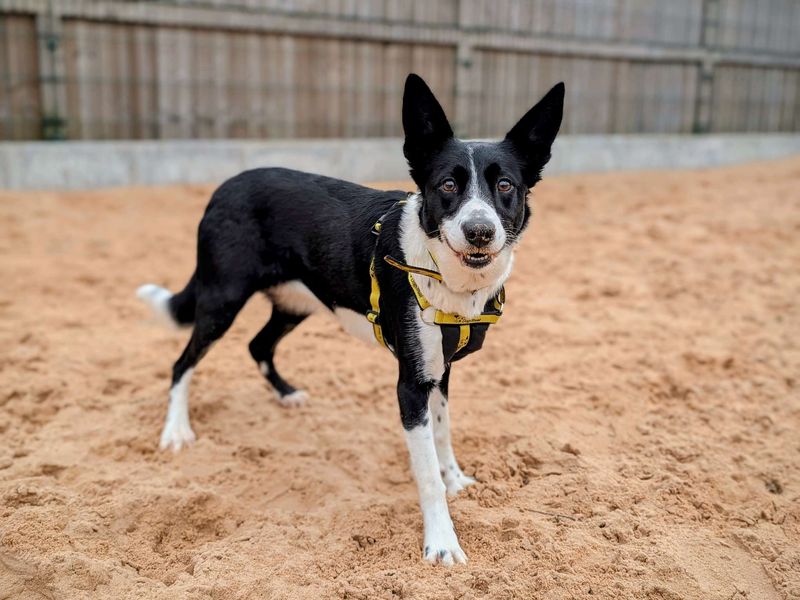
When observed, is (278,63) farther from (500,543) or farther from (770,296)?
(500,543)

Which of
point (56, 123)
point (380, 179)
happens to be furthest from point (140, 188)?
point (380, 179)

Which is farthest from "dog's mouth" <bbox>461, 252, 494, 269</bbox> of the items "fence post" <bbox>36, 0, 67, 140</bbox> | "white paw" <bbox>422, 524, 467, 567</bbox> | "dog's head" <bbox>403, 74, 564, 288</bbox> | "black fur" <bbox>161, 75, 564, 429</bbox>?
"fence post" <bbox>36, 0, 67, 140</bbox>

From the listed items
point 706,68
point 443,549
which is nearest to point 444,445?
point 443,549

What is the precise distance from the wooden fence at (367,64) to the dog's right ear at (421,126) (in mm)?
5062

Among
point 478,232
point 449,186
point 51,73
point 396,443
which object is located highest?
point 51,73

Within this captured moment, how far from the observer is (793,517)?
291 cm

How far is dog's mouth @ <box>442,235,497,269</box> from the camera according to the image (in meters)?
2.62

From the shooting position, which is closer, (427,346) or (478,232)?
(478,232)

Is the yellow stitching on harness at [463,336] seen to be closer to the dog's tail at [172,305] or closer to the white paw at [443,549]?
the white paw at [443,549]

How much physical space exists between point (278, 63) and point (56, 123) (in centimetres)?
Answer: 217

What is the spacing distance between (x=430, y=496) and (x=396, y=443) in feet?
2.72

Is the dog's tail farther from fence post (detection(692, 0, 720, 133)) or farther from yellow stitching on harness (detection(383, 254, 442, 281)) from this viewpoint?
fence post (detection(692, 0, 720, 133))

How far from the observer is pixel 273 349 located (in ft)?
13.4

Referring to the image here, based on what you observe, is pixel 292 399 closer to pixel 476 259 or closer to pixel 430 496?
pixel 430 496
